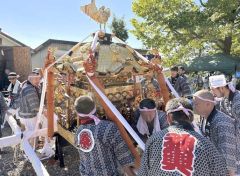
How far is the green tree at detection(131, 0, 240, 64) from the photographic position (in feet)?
52.3

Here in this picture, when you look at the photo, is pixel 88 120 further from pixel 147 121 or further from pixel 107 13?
pixel 107 13

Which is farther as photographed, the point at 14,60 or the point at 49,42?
the point at 49,42

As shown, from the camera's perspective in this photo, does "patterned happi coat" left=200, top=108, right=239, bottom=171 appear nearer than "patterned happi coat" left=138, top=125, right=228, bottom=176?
No

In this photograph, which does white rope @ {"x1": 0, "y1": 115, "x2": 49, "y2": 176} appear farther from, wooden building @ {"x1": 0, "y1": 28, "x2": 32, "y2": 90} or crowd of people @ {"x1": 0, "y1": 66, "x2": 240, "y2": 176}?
wooden building @ {"x1": 0, "y1": 28, "x2": 32, "y2": 90}

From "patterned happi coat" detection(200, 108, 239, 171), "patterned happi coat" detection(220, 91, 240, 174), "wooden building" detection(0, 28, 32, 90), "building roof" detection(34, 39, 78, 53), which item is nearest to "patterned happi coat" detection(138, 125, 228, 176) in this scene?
"patterned happi coat" detection(200, 108, 239, 171)

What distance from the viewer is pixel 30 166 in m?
5.30

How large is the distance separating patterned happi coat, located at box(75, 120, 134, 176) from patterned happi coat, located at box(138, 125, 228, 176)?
694 millimetres

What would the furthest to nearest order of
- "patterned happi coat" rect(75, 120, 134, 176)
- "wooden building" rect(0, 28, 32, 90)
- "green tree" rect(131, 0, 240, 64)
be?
"green tree" rect(131, 0, 240, 64)
"wooden building" rect(0, 28, 32, 90)
"patterned happi coat" rect(75, 120, 134, 176)

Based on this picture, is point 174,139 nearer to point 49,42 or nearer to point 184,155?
point 184,155

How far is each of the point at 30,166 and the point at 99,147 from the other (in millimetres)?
3050

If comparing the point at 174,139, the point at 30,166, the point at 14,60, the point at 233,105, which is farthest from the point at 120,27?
the point at 174,139

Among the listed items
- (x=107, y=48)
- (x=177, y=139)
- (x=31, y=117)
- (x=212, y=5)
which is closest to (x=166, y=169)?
(x=177, y=139)

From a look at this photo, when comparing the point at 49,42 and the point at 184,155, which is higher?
the point at 49,42

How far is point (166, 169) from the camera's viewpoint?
202cm
